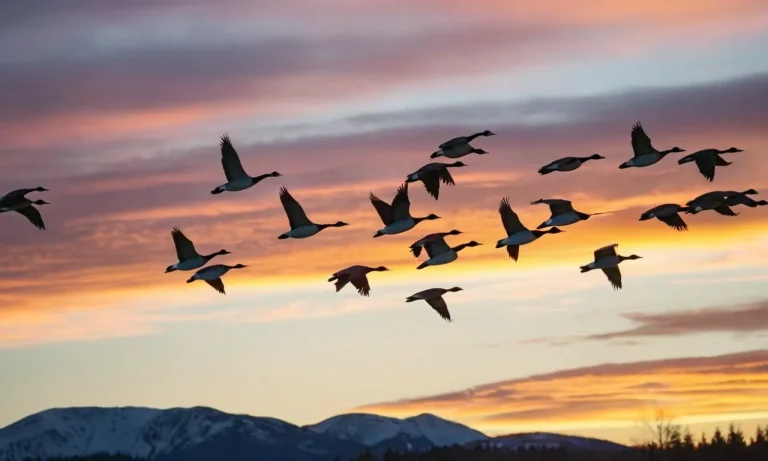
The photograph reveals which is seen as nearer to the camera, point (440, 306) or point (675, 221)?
point (675, 221)

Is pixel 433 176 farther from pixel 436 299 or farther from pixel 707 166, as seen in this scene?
pixel 707 166

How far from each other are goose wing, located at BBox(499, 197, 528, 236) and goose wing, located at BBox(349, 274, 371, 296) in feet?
21.4

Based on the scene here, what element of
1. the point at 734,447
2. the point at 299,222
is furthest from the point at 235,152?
the point at 734,447

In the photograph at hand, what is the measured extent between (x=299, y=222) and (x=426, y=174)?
5.86m

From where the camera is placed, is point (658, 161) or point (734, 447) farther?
point (734, 447)

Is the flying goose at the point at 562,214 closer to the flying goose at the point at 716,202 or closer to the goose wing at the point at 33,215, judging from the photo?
the flying goose at the point at 716,202

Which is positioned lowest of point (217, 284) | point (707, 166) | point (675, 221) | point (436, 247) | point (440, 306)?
point (440, 306)

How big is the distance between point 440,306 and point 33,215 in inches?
696

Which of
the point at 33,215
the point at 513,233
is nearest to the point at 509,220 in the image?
the point at 513,233

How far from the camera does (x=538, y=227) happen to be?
206ft

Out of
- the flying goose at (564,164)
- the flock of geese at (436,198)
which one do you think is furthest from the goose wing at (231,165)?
the flying goose at (564,164)

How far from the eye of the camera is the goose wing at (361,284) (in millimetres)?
61250

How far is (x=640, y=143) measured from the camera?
202 ft

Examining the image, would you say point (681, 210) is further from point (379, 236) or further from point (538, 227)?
point (379, 236)
